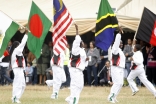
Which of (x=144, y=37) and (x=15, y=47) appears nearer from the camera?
(x=15, y=47)

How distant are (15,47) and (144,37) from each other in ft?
18.0

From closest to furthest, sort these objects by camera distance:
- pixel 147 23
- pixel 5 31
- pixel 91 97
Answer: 1. pixel 5 31
2. pixel 91 97
3. pixel 147 23

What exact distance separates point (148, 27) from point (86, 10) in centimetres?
653

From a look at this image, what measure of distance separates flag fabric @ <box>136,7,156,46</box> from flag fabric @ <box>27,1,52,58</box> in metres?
4.67

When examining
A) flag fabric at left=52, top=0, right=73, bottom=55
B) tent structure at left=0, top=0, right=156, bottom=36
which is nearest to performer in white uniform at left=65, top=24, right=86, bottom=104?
flag fabric at left=52, top=0, right=73, bottom=55

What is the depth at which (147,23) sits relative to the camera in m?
25.8

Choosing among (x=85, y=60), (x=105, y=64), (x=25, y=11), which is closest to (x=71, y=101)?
(x=85, y=60)

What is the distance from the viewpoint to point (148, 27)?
2566 cm

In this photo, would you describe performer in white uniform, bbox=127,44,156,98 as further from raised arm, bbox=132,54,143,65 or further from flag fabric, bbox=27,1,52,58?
flag fabric, bbox=27,1,52,58

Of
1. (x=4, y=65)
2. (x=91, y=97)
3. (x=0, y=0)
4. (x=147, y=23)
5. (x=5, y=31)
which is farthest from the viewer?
(x=0, y=0)

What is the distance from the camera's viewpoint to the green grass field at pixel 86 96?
21797mm

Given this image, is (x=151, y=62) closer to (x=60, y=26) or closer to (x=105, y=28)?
(x=105, y=28)

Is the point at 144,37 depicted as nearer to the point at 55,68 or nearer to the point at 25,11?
the point at 55,68

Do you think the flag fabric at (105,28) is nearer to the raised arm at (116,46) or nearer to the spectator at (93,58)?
the raised arm at (116,46)
